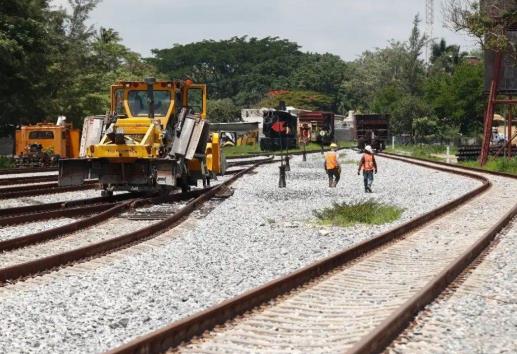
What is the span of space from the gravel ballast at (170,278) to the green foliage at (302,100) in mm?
117170

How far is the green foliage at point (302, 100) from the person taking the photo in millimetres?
135375

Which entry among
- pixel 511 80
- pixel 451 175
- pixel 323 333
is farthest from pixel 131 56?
pixel 323 333

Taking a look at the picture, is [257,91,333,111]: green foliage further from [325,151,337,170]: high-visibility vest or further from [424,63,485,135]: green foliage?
[325,151,337,170]: high-visibility vest

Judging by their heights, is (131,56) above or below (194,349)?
above

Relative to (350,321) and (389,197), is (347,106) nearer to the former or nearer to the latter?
(389,197)

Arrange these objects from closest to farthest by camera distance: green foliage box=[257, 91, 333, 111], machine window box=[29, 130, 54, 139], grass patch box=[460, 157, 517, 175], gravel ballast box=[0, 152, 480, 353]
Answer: gravel ballast box=[0, 152, 480, 353] < grass patch box=[460, 157, 517, 175] < machine window box=[29, 130, 54, 139] < green foliage box=[257, 91, 333, 111]

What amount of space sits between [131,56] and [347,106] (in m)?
67.2

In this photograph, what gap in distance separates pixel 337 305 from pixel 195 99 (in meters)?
13.5

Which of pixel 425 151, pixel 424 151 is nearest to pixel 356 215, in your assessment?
pixel 424 151

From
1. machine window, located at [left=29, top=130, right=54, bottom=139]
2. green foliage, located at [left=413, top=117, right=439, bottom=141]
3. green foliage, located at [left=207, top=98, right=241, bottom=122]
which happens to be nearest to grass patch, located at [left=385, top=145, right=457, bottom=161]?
green foliage, located at [left=413, top=117, right=439, bottom=141]

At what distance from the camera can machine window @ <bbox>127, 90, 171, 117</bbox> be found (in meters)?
→ 19.7

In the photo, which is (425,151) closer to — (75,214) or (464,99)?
(464,99)

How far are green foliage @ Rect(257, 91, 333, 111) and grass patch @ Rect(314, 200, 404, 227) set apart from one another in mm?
117573

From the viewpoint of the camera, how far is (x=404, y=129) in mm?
88375
